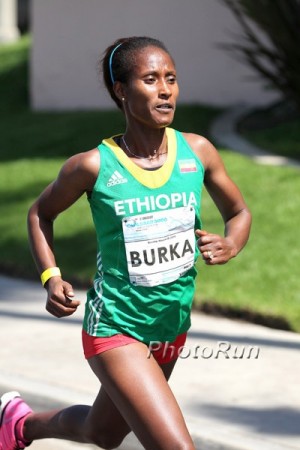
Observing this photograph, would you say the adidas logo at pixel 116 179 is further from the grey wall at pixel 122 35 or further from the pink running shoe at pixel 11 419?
the grey wall at pixel 122 35

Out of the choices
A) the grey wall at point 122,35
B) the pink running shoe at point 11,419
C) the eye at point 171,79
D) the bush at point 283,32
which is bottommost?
the grey wall at point 122,35

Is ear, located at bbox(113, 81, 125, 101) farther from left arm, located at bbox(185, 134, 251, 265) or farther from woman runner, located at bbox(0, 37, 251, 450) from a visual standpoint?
left arm, located at bbox(185, 134, 251, 265)

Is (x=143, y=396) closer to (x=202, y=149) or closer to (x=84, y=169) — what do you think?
(x=84, y=169)

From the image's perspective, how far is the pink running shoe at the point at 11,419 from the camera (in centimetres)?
525

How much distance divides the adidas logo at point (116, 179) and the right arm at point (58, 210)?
63 millimetres

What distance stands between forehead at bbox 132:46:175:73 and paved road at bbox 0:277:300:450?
1.96 m

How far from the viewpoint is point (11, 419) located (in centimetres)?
530

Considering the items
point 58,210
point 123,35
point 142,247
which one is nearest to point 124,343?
point 142,247

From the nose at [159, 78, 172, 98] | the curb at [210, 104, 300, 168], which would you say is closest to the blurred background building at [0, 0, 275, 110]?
the curb at [210, 104, 300, 168]

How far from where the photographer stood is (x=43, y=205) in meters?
4.64

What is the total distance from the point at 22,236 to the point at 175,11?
678cm

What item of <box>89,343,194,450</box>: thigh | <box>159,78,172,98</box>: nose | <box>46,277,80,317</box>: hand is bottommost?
<box>89,343,194,450</box>: thigh

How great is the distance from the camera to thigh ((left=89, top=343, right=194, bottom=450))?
166 inches

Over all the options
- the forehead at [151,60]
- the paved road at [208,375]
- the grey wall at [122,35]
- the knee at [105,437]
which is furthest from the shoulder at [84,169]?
the grey wall at [122,35]
